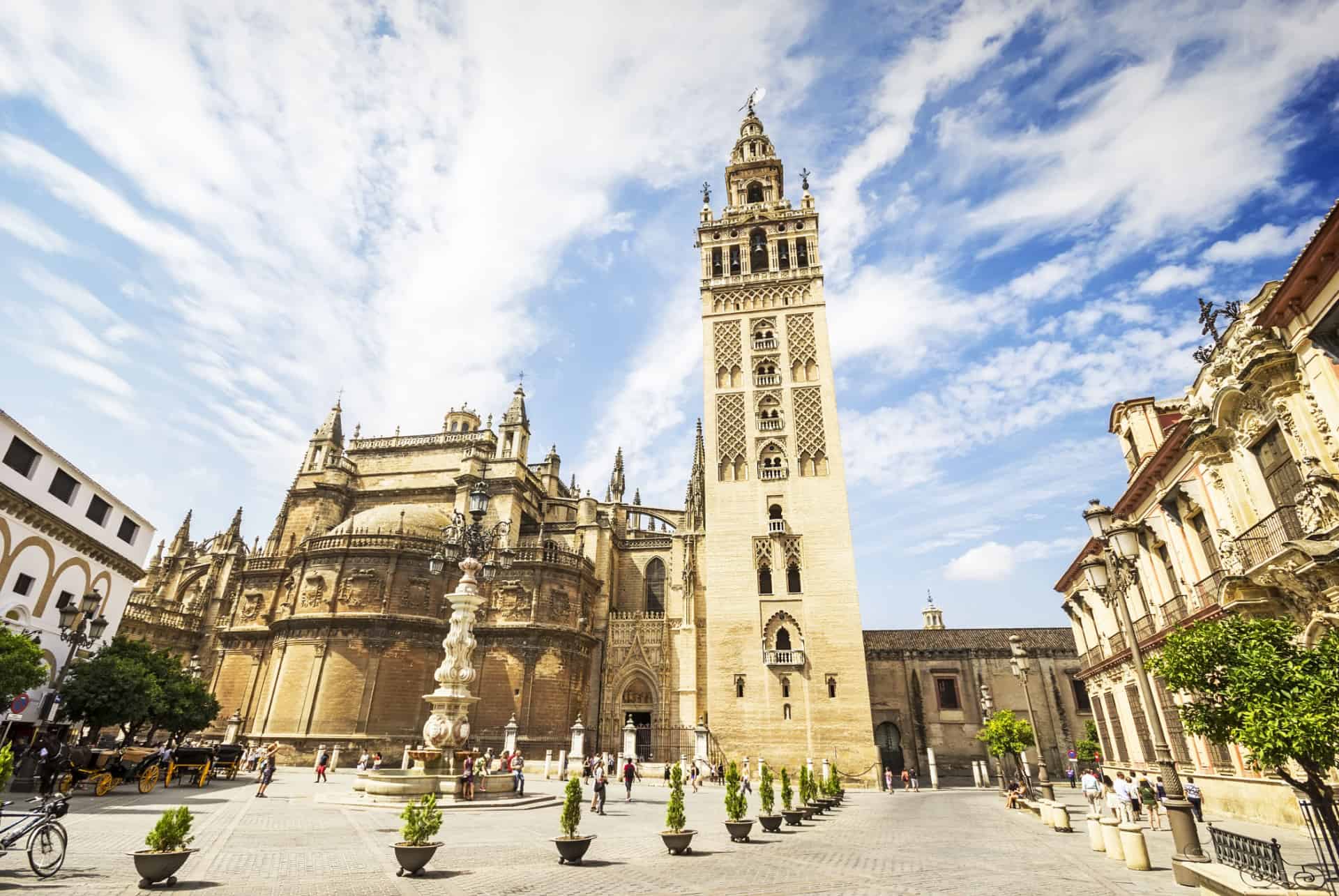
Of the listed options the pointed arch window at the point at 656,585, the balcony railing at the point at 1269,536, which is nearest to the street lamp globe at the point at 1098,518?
the balcony railing at the point at 1269,536

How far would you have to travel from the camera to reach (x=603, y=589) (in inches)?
1438

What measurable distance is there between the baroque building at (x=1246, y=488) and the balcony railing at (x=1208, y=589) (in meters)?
0.05

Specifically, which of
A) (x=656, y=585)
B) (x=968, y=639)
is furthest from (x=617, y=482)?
(x=968, y=639)

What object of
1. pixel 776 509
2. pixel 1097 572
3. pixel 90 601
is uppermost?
pixel 776 509

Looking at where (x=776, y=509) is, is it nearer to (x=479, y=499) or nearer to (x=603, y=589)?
(x=603, y=589)

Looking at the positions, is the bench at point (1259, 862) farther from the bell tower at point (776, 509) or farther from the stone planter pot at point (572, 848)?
the bell tower at point (776, 509)

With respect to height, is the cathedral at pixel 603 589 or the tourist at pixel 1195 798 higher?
the cathedral at pixel 603 589

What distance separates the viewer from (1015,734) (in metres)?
23.5

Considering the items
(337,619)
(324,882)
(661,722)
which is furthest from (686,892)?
(337,619)

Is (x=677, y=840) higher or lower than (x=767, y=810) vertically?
lower

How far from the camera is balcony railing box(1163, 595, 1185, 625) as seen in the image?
16.2 metres

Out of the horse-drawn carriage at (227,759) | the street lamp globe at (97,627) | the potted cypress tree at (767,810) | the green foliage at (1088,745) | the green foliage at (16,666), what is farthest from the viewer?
the green foliage at (1088,745)

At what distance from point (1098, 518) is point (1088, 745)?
95.9 feet

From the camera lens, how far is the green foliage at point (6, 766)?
678 cm
